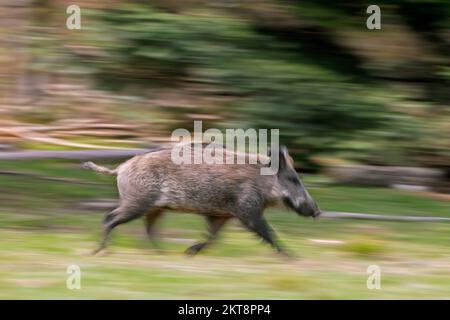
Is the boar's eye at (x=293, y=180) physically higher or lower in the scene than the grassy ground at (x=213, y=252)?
higher

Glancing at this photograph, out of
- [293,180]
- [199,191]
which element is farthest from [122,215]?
[293,180]

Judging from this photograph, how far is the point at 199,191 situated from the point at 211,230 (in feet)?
1.97

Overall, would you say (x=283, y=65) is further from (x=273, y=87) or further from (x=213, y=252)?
(x=213, y=252)

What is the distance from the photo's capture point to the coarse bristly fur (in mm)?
9977

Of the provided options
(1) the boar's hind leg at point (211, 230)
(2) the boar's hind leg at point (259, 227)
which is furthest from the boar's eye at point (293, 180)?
(1) the boar's hind leg at point (211, 230)

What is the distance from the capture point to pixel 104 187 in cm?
1502

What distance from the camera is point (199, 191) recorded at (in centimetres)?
999

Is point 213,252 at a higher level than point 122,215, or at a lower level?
lower

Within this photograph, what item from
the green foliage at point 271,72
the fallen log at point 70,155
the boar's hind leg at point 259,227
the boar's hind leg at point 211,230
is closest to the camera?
the boar's hind leg at point 259,227

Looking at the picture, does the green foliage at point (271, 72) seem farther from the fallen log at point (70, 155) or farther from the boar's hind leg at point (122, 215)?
the boar's hind leg at point (122, 215)

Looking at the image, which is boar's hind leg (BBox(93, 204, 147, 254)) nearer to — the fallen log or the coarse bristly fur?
the coarse bristly fur

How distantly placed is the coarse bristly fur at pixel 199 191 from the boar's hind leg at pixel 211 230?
0.30 ft

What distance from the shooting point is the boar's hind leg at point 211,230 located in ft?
33.6

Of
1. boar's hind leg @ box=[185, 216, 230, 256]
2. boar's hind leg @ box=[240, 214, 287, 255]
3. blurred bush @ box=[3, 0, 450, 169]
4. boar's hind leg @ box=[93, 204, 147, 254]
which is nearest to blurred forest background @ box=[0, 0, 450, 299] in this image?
blurred bush @ box=[3, 0, 450, 169]
